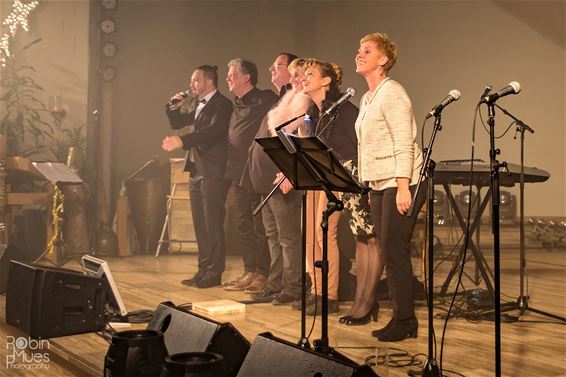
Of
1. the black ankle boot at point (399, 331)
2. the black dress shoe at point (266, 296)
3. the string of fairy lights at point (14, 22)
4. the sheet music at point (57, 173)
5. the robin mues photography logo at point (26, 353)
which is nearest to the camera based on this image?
the robin mues photography logo at point (26, 353)

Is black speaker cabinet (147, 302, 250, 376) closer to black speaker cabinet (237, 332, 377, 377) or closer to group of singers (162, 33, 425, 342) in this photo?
black speaker cabinet (237, 332, 377, 377)

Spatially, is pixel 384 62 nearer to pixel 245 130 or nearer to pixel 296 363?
pixel 245 130

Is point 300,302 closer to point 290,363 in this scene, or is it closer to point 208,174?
point 208,174

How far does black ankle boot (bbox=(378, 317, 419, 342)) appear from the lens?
461 cm

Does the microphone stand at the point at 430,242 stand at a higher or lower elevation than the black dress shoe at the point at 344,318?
higher

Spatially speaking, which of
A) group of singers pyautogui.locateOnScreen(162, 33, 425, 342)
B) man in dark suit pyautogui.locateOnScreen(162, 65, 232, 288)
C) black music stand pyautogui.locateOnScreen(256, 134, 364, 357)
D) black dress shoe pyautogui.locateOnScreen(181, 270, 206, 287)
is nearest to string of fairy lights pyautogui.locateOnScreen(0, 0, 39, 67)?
group of singers pyautogui.locateOnScreen(162, 33, 425, 342)

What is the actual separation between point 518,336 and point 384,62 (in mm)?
1791

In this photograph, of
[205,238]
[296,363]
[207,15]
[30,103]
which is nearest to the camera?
[296,363]

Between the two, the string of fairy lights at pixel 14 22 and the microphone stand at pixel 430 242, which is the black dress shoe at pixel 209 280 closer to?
the string of fairy lights at pixel 14 22

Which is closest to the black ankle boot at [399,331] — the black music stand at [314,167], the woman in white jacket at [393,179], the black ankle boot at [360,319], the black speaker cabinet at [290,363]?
the woman in white jacket at [393,179]

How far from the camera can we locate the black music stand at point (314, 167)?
11.1 ft

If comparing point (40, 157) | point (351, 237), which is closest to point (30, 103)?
point (40, 157)

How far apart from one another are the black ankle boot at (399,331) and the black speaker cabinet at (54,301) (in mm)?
1691

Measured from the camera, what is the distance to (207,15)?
787 centimetres
